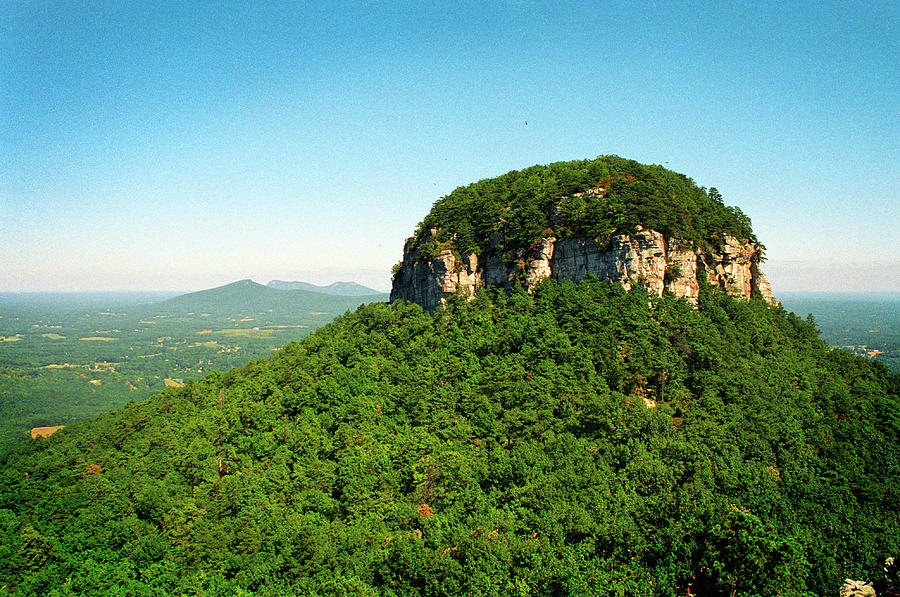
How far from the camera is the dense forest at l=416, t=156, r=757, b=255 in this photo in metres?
45.4

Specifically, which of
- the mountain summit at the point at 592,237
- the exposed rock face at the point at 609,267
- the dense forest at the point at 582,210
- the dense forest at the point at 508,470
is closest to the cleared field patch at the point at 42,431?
the dense forest at the point at 508,470

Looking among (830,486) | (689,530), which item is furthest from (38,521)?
(830,486)

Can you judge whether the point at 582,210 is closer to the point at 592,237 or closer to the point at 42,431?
the point at 592,237

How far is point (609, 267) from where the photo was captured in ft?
147

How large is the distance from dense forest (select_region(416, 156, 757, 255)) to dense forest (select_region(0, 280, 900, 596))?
652cm

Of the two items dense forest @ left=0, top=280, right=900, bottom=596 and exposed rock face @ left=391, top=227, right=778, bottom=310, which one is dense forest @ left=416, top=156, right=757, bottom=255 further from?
dense forest @ left=0, top=280, right=900, bottom=596

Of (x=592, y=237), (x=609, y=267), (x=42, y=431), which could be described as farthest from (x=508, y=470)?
(x=42, y=431)

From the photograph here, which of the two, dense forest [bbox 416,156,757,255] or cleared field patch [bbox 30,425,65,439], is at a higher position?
dense forest [bbox 416,156,757,255]

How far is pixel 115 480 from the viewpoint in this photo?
1420 inches

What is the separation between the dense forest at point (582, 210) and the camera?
45.4m

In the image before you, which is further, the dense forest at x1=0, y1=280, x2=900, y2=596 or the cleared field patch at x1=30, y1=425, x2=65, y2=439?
the cleared field patch at x1=30, y1=425, x2=65, y2=439

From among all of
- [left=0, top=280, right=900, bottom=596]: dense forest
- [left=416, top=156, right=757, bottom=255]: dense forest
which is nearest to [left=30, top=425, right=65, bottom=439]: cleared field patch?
[left=0, top=280, right=900, bottom=596]: dense forest

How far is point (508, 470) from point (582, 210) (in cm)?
2828

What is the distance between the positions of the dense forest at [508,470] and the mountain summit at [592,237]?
8.97 feet
